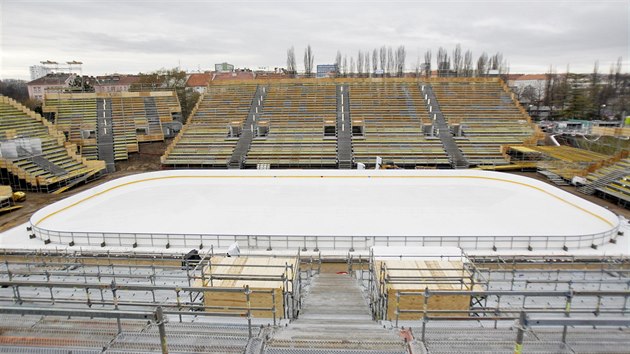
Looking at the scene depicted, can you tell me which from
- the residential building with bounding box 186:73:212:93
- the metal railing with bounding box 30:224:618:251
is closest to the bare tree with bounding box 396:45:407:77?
the residential building with bounding box 186:73:212:93

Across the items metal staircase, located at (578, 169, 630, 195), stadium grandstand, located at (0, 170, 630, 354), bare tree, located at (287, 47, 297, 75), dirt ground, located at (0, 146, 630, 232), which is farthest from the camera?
bare tree, located at (287, 47, 297, 75)

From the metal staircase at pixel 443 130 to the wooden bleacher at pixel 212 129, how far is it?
15.8m

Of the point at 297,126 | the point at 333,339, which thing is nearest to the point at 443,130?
the point at 297,126

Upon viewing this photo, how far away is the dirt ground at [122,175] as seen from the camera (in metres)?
15.7

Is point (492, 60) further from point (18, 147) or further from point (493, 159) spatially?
point (18, 147)

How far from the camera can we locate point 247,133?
94.7 feet

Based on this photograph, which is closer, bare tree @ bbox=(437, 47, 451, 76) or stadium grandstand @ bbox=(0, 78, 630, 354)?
stadium grandstand @ bbox=(0, 78, 630, 354)

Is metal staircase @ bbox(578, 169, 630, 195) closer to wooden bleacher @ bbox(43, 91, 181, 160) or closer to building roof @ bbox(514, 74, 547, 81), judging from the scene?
wooden bleacher @ bbox(43, 91, 181, 160)

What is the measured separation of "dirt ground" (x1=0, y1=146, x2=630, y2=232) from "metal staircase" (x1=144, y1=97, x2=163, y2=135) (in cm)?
137

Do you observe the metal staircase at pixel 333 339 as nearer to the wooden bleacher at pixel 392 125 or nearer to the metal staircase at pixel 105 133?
the wooden bleacher at pixel 392 125

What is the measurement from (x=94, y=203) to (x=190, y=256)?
8718mm

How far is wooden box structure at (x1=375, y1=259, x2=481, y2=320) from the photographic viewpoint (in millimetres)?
6027

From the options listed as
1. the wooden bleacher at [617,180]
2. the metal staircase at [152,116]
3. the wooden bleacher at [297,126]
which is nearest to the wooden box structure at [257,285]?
the wooden bleacher at [297,126]

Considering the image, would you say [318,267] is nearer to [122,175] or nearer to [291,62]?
[122,175]
